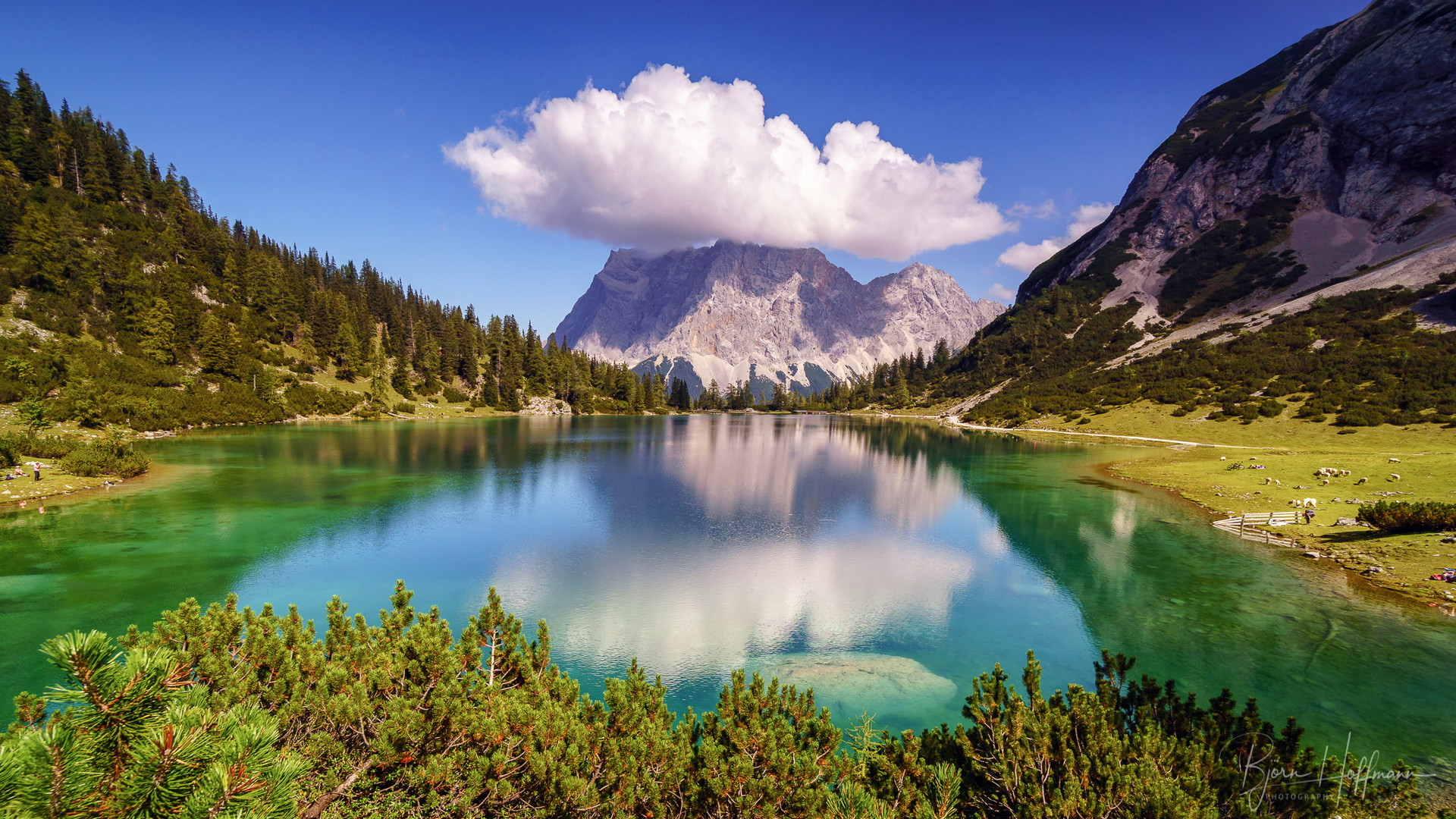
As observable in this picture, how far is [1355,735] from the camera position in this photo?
11.4m

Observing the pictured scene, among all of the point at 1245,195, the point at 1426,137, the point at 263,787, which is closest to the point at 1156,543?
the point at 263,787

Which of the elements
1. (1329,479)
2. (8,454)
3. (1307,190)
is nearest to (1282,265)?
(1307,190)

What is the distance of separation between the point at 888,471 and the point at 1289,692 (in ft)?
126

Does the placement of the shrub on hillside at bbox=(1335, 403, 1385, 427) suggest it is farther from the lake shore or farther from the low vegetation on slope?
the lake shore

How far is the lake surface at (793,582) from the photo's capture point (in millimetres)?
14141

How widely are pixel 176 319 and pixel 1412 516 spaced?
135 metres

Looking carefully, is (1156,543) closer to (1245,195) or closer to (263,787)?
(263,787)

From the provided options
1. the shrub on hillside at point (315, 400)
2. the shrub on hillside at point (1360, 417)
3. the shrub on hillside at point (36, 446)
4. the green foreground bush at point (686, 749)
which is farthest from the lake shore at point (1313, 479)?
the shrub on hillside at point (315, 400)

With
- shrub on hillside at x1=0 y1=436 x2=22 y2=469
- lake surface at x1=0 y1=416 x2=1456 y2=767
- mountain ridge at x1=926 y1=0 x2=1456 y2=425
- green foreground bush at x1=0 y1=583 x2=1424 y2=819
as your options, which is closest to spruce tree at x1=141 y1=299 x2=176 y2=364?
lake surface at x1=0 y1=416 x2=1456 y2=767

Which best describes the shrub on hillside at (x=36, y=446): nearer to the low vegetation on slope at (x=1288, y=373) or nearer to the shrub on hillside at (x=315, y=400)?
the shrub on hillside at (x=315, y=400)

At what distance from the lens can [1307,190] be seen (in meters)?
140

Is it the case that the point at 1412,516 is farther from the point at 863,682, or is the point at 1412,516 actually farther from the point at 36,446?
the point at 36,446

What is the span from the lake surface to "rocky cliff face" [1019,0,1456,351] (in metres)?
121

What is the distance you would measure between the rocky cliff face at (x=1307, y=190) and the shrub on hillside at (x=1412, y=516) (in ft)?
369
